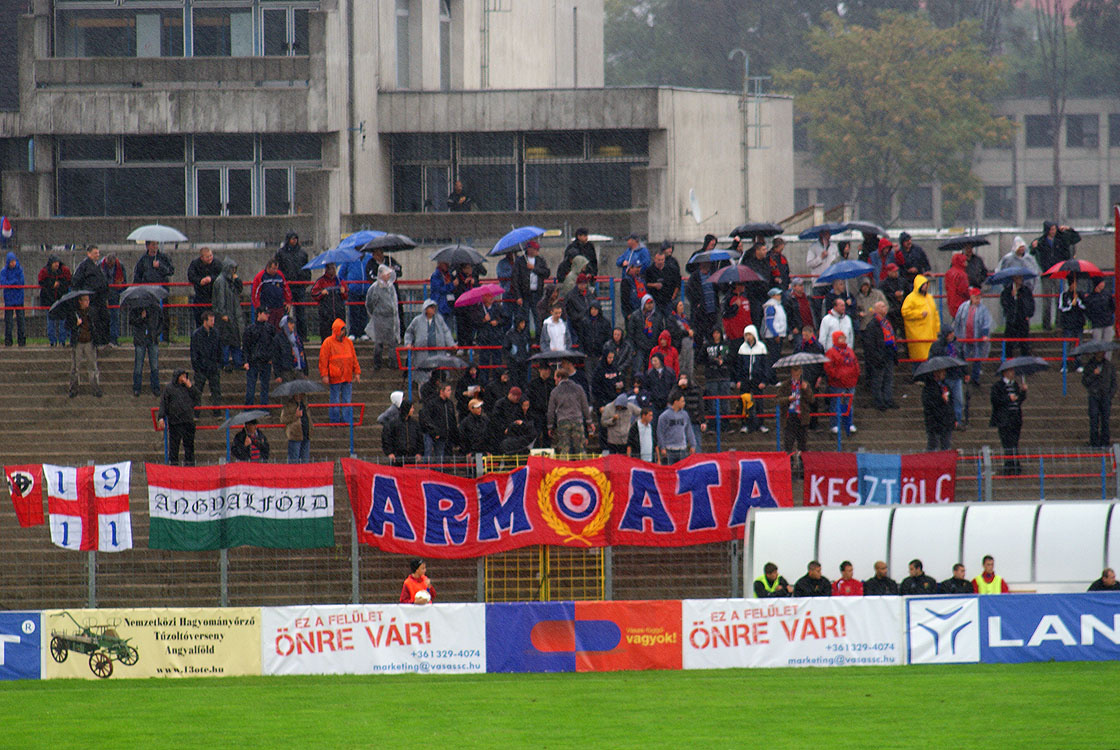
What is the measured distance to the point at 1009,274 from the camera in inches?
1071

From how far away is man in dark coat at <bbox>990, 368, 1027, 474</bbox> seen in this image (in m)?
24.4

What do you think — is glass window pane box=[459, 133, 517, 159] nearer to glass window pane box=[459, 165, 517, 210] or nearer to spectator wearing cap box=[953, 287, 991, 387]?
glass window pane box=[459, 165, 517, 210]

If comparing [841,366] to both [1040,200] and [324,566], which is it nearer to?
[324,566]

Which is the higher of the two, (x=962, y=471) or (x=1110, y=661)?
(x=962, y=471)

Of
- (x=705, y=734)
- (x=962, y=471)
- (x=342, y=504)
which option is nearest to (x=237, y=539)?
(x=342, y=504)

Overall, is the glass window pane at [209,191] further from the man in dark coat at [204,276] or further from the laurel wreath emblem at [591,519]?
the laurel wreath emblem at [591,519]

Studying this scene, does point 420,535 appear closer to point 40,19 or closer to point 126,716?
point 126,716

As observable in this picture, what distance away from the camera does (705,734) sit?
17484 mm

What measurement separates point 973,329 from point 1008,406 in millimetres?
3391

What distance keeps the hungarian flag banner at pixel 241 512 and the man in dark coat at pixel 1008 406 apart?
33.2ft

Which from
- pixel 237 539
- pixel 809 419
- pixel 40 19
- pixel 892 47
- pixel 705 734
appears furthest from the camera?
pixel 892 47

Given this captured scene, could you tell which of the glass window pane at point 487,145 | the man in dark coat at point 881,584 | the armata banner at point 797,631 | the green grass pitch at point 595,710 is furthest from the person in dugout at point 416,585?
the glass window pane at point 487,145

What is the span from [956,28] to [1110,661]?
64.4 meters

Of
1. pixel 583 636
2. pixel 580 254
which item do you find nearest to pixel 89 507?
pixel 583 636
